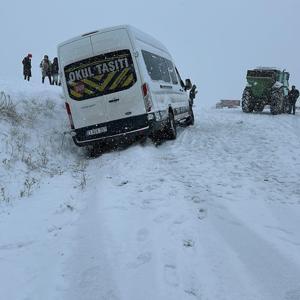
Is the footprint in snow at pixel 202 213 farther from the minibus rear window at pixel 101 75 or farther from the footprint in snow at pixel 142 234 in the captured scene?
the minibus rear window at pixel 101 75

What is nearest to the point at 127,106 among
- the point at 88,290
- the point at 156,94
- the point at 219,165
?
the point at 156,94

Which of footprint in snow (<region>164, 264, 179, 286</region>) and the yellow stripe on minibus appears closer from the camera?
footprint in snow (<region>164, 264, 179, 286</region>)

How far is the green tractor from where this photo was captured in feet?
75.7

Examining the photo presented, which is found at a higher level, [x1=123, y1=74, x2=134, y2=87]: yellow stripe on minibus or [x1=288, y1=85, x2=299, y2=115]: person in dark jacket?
[x1=123, y1=74, x2=134, y2=87]: yellow stripe on minibus

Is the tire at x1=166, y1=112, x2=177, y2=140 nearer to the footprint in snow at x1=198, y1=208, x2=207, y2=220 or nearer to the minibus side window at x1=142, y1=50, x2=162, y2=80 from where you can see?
the minibus side window at x1=142, y1=50, x2=162, y2=80

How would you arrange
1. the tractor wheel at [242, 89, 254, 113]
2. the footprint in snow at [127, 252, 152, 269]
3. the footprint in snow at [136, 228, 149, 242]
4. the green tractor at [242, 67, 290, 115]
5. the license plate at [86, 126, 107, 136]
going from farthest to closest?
the tractor wheel at [242, 89, 254, 113]
the green tractor at [242, 67, 290, 115]
the license plate at [86, 126, 107, 136]
the footprint in snow at [136, 228, 149, 242]
the footprint in snow at [127, 252, 152, 269]

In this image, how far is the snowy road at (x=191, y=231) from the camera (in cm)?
375

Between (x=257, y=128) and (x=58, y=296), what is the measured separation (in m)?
11.2

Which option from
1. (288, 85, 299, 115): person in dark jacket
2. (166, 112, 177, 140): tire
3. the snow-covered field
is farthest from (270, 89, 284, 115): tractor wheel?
the snow-covered field

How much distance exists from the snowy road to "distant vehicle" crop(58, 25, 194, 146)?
182 cm

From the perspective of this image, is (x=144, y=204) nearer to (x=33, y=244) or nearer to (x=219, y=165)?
(x=33, y=244)

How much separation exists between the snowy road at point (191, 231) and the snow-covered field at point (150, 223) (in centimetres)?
1

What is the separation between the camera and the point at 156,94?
11.2m

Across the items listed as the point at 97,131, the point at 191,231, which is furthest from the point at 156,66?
the point at 191,231
